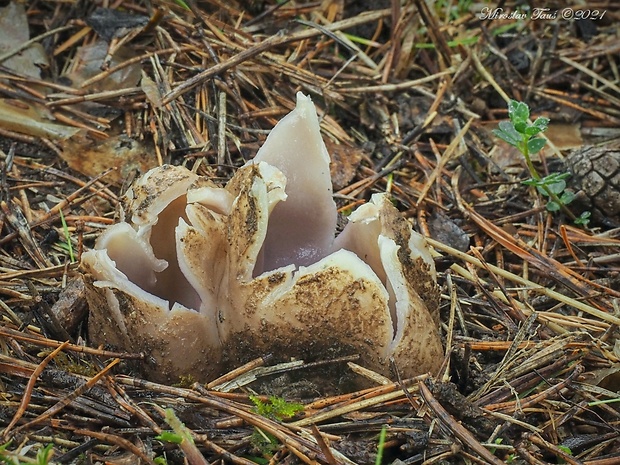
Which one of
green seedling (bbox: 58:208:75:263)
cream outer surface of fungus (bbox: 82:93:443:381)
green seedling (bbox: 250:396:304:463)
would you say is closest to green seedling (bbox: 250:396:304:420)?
green seedling (bbox: 250:396:304:463)

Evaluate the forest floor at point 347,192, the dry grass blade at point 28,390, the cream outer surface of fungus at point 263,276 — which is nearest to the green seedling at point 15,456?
the forest floor at point 347,192

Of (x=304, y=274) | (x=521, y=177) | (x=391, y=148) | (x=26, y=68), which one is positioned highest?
(x=26, y=68)

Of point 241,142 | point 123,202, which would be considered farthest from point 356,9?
point 123,202

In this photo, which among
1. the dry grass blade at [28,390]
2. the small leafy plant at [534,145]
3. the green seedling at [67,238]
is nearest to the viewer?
the dry grass blade at [28,390]

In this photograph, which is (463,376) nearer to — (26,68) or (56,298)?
(56,298)

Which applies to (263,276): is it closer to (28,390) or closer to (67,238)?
(28,390)

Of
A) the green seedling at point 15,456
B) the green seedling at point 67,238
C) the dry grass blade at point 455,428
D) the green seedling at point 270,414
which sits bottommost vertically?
the dry grass blade at point 455,428

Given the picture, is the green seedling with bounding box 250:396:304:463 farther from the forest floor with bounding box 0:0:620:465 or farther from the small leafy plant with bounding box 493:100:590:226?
the small leafy plant with bounding box 493:100:590:226

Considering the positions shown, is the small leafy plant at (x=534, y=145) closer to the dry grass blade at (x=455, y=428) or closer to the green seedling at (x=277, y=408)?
the dry grass blade at (x=455, y=428)
